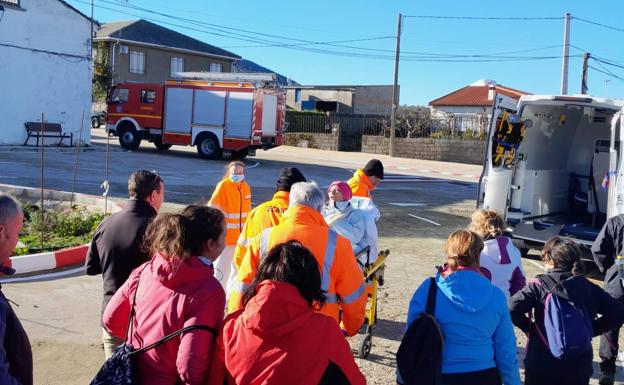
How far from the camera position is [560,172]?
450 inches

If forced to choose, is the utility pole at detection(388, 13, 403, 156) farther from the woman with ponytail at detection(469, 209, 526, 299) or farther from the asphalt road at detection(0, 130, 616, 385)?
the woman with ponytail at detection(469, 209, 526, 299)

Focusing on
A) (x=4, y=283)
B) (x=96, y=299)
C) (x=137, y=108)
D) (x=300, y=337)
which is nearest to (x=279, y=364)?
(x=300, y=337)

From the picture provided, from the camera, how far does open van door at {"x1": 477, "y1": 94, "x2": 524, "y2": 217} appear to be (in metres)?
9.72

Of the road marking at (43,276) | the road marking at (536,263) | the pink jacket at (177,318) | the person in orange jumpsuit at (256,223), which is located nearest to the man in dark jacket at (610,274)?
the person in orange jumpsuit at (256,223)

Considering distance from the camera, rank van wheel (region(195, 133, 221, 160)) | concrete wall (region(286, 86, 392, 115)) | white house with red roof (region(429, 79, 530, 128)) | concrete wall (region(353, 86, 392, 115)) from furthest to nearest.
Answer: white house with red roof (region(429, 79, 530, 128)) → concrete wall (region(353, 86, 392, 115)) → concrete wall (region(286, 86, 392, 115)) → van wheel (region(195, 133, 221, 160))

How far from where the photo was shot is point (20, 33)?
79.3 ft

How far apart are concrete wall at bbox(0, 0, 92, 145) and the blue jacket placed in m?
24.4

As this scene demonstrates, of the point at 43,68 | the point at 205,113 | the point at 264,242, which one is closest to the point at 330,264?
the point at 264,242

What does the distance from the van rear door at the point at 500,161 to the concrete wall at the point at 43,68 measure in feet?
67.2

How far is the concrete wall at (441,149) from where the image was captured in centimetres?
3219

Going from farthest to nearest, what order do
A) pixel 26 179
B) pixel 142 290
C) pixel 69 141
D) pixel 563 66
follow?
pixel 563 66 → pixel 69 141 → pixel 26 179 → pixel 142 290

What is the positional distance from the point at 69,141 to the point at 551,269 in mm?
25224

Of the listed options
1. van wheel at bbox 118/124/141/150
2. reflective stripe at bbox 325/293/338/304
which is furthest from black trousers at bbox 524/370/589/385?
van wheel at bbox 118/124/141/150

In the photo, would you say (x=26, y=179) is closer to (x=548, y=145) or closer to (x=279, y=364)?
(x=548, y=145)
